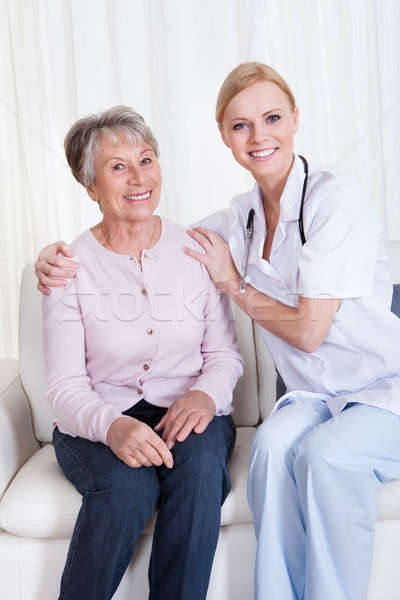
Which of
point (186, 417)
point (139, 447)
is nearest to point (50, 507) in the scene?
point (139, 447)

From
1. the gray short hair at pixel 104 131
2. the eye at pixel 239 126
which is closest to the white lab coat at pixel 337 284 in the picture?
the eye at pixel 239 126

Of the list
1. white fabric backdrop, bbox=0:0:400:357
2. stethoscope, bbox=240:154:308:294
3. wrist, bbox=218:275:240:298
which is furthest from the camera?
white fabric backdrop, bbox=0:0:400:357

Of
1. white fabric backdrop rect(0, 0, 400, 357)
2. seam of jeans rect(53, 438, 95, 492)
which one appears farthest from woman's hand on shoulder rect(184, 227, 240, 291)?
white fabric backdrop rect(0, 0, 400, 357)

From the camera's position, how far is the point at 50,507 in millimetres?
1400

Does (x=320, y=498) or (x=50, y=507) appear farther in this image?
(x=50, y=507)

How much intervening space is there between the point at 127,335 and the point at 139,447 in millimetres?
291

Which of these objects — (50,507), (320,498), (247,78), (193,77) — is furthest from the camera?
(193,77)

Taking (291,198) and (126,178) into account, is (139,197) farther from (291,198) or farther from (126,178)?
(291,198)

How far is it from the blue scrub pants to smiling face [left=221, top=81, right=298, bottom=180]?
1.91 feet

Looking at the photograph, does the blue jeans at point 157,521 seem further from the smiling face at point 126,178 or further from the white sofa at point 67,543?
the smiling face at point 126,178

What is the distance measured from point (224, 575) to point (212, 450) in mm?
266

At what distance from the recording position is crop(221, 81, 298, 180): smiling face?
5.08ft

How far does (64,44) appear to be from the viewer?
103 inches

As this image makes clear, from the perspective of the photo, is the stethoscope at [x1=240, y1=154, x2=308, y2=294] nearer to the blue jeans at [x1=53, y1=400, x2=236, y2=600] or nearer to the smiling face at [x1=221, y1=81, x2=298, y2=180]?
the smiling face at [x1=221, y1=81, x2=298, y2=180]
